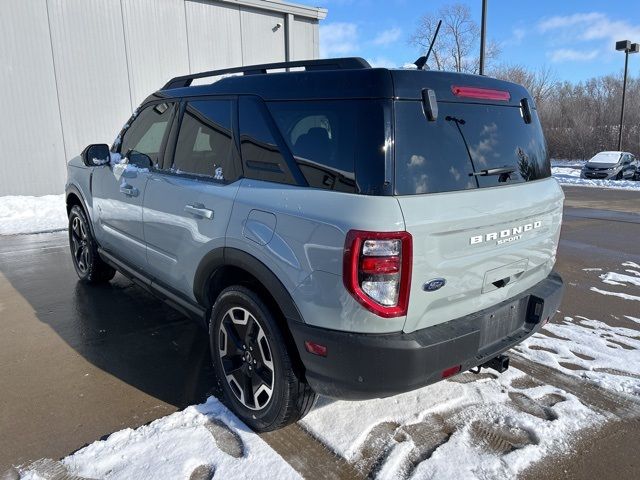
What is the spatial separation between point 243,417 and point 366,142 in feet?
5.57

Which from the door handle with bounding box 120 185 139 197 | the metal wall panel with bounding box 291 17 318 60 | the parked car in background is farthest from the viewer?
the parked car in background

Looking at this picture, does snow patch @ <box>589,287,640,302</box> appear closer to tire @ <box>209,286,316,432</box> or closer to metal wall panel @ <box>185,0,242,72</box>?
tire @ <box>209,286,316,432</box>

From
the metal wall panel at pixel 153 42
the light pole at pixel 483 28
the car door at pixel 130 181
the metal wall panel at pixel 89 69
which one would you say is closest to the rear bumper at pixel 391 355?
the car door at pixel 130 181

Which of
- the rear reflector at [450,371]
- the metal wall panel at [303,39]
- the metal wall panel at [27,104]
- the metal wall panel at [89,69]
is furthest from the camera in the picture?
the metal wall panel at [303,39]

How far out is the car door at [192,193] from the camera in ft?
9.57

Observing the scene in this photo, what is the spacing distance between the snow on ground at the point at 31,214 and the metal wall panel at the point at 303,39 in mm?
9126

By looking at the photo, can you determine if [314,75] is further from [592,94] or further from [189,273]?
[592,94]

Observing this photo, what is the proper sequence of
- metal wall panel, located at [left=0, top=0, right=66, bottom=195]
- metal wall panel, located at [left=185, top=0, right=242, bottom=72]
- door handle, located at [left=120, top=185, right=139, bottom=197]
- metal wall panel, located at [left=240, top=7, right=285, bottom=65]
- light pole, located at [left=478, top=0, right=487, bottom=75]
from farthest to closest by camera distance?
metal wall panel, located at [left=240, top=7, right=285, bottom=65] < metal wall panel, located at [left=185, top=0, right=242, bottom=72] < light pole, located at [left=478, top=0, right=487, bottom=75] < metal wall panel, located at [left=0, top=0, right=66, bottom=195] < door handle, located at [left=120, top=185, right=139, bottom=197]

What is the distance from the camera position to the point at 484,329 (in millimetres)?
2527

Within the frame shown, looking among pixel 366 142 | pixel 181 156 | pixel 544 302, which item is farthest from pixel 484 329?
pixel 181 156

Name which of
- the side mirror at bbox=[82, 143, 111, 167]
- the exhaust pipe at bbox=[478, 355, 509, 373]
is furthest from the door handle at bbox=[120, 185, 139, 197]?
the exhaust pipe at bbox=[478, 355, 509, 373]

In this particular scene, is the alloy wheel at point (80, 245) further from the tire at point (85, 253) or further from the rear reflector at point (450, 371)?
the rear reflector at point (450, 371)

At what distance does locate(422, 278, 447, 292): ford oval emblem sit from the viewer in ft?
7.35

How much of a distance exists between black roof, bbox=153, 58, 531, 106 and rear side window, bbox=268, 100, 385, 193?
6 cm
